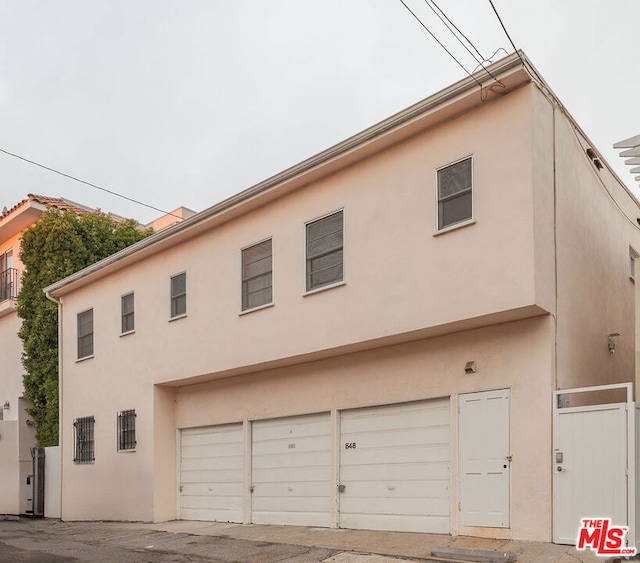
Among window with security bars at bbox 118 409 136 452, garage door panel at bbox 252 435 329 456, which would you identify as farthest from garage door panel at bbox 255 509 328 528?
window with security bars at bbox 118 409 136 452

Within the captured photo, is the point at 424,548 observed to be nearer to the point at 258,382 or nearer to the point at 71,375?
the point at 258,382

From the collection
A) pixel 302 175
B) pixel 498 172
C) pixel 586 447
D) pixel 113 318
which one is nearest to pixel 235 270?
pixel 302 175

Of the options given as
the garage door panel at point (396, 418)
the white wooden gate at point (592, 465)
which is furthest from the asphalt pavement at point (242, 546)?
the garage door panel at point (396, 418)

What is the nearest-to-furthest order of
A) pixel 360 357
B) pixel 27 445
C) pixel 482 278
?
pixel 482 278 < pixel 360 357 < pixel 27 445

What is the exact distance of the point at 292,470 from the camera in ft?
46.1

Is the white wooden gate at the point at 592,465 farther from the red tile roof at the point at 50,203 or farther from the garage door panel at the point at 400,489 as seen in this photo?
the red tile roof at the point at 50,203

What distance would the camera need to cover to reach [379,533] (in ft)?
39.8

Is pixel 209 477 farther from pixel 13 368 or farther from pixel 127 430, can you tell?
pixel 13 368

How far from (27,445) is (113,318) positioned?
642 centimetres

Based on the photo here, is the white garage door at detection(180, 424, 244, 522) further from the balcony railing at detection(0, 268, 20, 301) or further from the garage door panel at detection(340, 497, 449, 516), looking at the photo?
the balcony railing at detection(0, 268, 20, 301)

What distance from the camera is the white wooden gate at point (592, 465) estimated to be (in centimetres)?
952

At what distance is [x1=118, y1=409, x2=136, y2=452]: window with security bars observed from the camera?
1716 centimetres

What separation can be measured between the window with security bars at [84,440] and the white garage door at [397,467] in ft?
26.6

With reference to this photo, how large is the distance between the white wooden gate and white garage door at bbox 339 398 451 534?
1901 millimetres
